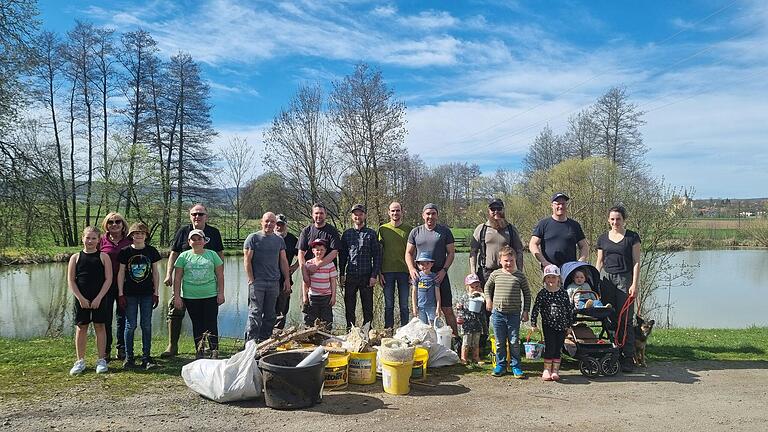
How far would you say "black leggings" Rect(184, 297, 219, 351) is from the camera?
540 cm

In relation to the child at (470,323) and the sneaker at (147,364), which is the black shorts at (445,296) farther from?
the sneaker at (147,364)

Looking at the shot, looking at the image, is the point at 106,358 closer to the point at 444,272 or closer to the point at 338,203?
the point at 444,272

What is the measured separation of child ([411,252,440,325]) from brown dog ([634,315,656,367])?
2.23 metres

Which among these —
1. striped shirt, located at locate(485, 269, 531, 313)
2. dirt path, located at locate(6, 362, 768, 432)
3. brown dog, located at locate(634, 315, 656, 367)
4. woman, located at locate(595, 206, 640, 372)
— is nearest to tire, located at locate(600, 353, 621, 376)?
dirt path, located at locate(6, 362, 768, 432)

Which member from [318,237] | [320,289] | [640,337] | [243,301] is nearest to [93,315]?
[320,289]

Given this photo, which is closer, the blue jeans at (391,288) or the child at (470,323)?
the child at (470,323)

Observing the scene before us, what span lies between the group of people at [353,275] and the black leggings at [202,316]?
11 mm

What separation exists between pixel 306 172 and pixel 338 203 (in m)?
1.33

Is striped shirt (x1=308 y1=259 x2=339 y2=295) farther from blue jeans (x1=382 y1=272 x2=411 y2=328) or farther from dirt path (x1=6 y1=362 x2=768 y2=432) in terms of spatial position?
dirt path (x1=6 y1=362 x2=768 y2=432)

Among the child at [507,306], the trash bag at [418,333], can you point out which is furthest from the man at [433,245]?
the child at [507,306]

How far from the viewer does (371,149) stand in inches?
521

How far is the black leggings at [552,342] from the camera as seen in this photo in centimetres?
511

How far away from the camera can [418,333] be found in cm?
539

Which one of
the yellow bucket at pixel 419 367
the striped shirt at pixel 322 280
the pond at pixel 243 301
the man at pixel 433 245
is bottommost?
the pond at pixel 243 301
